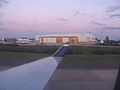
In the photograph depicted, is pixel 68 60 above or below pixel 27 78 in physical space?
below

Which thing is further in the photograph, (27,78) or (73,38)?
(73,38)

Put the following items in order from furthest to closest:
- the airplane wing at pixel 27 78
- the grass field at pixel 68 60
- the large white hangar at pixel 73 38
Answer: the large white hangar at pixel 73 38
the grass field at pixel 68 60
the airplane wing at pixel 27 78

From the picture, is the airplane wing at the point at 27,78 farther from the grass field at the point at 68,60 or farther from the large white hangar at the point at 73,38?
the large white hangar at the point at 73,38

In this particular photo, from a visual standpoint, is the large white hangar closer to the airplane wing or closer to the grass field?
the grass field

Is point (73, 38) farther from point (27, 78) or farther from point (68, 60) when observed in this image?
point (27, 78)

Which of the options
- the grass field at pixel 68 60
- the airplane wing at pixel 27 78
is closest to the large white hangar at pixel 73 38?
the grass field at pixel 68 60

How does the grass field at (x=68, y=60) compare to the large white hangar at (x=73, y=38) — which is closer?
the grass field at (x=68, y=60)

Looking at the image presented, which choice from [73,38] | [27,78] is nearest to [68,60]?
[27,78]

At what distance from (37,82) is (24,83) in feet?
1.26

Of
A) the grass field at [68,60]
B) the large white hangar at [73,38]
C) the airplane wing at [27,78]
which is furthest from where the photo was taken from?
the large white hangar at [73,38]

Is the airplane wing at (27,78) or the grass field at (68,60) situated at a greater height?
the airplane wing at (27,78)

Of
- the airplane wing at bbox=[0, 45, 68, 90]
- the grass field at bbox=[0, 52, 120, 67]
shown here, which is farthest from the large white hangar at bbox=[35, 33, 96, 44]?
the airplane wing at bbox=[0, 45, 68, 90]

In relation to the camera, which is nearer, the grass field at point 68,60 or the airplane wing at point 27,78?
the airplane wing at point 27,78

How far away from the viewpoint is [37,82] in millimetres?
4422
